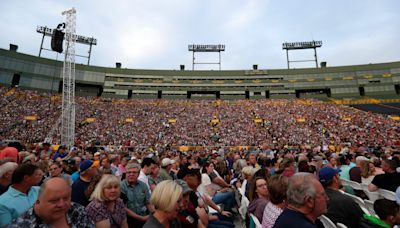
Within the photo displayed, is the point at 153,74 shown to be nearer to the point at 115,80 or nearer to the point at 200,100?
the point at 115,80

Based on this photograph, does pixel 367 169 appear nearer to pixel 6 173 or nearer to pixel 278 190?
pixel 278 190

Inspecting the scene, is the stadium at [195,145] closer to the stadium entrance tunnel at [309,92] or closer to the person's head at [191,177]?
the person's head at [191,177]

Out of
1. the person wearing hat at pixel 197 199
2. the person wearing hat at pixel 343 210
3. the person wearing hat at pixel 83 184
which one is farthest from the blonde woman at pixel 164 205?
the person wearing hat at pixel 343 210

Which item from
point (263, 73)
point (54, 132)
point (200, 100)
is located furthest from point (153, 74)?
point (54, 132)

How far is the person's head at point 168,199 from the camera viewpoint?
2.41 metres

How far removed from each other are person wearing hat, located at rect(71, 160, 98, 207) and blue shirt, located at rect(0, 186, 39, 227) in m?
0.76

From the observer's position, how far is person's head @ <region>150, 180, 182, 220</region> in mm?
2408

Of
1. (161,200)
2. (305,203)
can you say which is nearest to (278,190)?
(305,203)

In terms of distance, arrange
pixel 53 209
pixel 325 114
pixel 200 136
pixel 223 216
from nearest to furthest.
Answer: pixel 53 209 → pixel 223 216 → pixel 200 136 → pixel 325 114

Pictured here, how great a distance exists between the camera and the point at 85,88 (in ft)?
186

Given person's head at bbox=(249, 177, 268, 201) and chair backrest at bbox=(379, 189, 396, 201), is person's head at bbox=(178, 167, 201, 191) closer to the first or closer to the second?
person's head at bbox=(249, 177, 268, 201)

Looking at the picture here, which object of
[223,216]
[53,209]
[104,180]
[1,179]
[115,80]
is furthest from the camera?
[115,80]

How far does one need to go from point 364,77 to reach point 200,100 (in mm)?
39816

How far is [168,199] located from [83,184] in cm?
228
